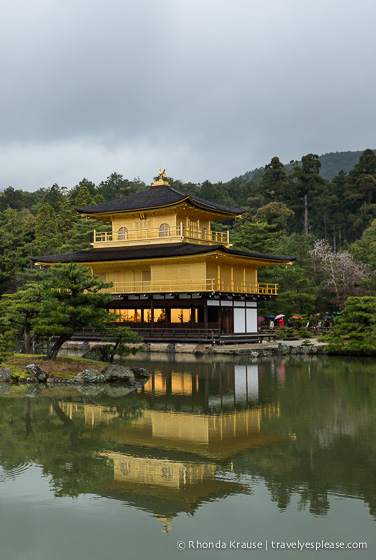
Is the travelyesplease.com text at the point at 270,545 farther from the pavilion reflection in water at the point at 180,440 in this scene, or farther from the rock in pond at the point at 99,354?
the rock in pond at the point at 99,354

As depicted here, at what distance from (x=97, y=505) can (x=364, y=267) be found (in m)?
45.0

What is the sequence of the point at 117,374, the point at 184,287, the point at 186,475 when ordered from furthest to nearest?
1. the point at 184,287
2. the point at 117,374
3. the point at 186,475

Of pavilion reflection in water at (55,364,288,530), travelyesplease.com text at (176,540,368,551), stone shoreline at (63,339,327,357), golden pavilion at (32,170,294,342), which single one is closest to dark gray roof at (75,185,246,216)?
golden pavilion at (32,170,294,342)

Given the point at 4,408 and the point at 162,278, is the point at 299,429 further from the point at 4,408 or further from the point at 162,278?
the point at 162,278

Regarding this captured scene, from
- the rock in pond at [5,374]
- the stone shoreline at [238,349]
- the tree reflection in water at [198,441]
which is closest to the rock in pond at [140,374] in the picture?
the tree reflection in water at [198,441]

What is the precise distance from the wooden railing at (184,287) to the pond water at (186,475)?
1924cm

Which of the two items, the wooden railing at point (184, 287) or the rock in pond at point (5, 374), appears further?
the wooden railing at point (184, 287)

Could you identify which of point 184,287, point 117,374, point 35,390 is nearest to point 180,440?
point 35,390

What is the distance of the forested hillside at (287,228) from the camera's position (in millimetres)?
48719

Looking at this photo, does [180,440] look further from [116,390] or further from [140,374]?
[140,374]

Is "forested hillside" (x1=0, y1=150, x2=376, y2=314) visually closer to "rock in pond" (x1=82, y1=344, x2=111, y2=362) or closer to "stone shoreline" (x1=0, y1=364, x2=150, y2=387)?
"rock in pond" (x1=82, y1=344, x2=111, y2=362)

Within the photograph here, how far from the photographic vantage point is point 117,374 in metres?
20.6

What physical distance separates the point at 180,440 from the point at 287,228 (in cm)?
8162

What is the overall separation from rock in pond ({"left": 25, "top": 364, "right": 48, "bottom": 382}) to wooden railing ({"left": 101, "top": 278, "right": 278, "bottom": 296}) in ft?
54.7
